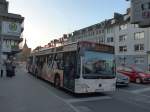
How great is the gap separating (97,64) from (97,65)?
53mm

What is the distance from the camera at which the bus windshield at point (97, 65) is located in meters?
14.6

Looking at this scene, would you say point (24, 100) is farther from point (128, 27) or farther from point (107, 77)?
point (128, 27)

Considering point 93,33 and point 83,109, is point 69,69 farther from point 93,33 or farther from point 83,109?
point 93,33

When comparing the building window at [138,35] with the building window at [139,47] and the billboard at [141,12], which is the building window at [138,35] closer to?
the building window at [139,47]

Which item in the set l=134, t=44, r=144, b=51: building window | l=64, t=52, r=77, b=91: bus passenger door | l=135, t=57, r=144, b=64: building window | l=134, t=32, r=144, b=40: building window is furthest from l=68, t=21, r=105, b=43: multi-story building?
l=64, t=52, r=77, b=91: bus passenger door

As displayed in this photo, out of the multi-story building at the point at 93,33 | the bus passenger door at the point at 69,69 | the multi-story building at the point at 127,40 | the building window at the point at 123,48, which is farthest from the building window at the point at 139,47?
the bus passenger door at the point at 69,69

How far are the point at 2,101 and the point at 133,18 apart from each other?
7.98 m

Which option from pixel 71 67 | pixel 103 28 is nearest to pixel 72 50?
pixel 71 67

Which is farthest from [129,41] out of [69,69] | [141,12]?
[69,69]

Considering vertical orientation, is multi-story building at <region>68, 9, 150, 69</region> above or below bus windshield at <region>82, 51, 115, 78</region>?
above

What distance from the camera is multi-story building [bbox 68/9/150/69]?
55500 millimetres

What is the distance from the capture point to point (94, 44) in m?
15.1

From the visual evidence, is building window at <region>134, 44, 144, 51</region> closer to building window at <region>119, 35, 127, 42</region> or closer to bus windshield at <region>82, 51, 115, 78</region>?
building window at <region>119, 35, 127, 42</region>

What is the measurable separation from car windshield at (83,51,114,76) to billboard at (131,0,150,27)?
7.86 feet
